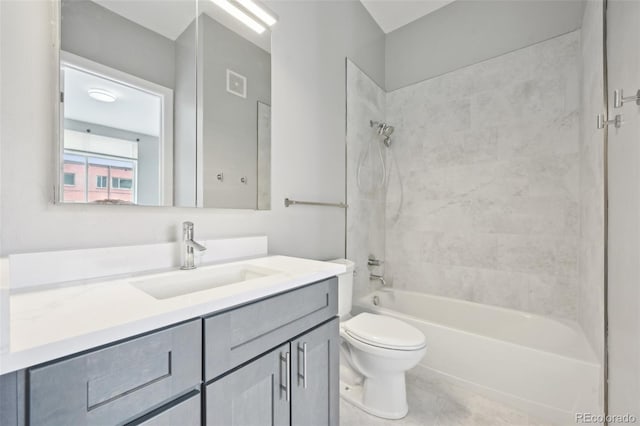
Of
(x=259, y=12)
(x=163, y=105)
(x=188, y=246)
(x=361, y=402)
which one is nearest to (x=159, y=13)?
(x=163, y=105)

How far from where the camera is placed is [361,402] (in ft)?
5.11

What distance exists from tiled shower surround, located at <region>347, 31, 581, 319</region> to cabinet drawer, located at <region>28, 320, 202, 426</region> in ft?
5.46

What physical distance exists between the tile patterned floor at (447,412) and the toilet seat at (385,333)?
410 mm

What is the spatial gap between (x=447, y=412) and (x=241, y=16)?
2394 millimetres

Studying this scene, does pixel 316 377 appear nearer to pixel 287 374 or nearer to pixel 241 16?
pixel 287 374

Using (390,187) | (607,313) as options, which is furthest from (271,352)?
(390,187)

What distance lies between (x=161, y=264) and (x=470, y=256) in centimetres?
218

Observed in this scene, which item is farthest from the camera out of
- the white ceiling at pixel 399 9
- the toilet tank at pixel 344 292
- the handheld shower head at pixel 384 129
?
the handheld shower head at pixel 384 129

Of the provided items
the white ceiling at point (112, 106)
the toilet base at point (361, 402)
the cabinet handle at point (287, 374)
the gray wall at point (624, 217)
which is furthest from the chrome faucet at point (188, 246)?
the gray wall at point (624, 217)

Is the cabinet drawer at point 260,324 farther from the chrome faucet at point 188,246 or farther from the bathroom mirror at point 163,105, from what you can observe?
the bathroom mirror at point 163,105

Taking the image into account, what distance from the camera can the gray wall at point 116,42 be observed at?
898 millimetres

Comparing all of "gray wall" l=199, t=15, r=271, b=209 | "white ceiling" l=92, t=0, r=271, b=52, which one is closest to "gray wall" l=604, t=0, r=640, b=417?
"gray wall" l=199, t=15, r=271, b=209

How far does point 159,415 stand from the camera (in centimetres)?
60

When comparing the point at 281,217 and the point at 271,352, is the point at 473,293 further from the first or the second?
the point at 271,352
